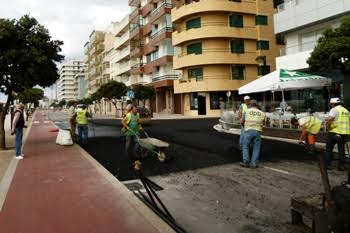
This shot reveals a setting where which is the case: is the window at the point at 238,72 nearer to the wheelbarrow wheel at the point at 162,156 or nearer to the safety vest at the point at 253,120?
the wheelbarrow wheel at the point at 162,156

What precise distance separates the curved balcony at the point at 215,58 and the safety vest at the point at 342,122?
36132 mm

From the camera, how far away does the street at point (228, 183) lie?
639 centimetres

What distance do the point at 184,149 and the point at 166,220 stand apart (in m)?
8.96

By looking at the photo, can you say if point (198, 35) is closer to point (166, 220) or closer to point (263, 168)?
point (263, 168)

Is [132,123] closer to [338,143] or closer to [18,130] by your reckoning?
[18,130]

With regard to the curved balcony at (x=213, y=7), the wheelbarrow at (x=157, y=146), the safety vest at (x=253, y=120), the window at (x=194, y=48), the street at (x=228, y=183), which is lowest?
the street at (x=228, y=183)

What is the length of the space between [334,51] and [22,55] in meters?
13.1

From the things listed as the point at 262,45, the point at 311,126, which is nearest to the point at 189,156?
the point at 311,126

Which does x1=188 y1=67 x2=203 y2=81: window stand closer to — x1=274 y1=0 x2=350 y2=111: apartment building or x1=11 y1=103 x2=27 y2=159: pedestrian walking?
x1=274 y1=0 x2=350 y2=111: apartment building

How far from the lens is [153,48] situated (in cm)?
5947

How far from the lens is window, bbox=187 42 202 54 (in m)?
47.0

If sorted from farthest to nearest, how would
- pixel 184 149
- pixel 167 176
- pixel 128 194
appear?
pixel 184 149, pixel 167 176, pixel 128 194

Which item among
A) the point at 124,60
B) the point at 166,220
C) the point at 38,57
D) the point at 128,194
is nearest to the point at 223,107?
the point at 38,57

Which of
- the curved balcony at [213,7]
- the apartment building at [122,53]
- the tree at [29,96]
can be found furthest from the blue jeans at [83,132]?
the apartment building at [122,53]
